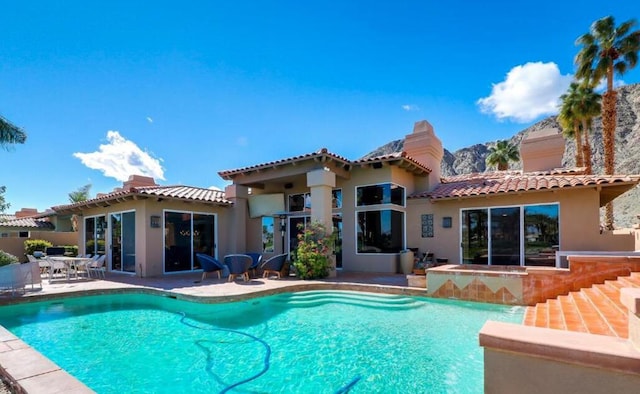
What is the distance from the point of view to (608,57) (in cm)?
2011

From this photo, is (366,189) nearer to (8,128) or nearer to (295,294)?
(295,294)

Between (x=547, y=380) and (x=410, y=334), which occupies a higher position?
(x=547, y=380)

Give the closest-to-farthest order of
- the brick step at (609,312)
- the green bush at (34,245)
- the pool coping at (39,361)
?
1. the pool coping at (39,361)
2. the brick step at (609,312)
3. the green bush at (34,245)

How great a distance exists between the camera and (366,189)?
14672 mm

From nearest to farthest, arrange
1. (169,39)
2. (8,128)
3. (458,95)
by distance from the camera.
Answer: (169,39), (8,128), (458,95)

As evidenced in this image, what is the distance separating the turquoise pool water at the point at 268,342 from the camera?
4.96m

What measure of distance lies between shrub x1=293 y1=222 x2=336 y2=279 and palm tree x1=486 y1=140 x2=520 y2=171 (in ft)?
112

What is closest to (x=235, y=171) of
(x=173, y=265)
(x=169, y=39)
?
(x=173, y=265)

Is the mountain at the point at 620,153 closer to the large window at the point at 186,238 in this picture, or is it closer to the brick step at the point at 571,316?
the large window at the point at 186,238

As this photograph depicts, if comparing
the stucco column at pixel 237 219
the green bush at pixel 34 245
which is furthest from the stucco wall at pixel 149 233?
the green bush at pixel 34 245

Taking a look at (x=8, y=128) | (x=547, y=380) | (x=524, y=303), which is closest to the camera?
(x=547, y=380)

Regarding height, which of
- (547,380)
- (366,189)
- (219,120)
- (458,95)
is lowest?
(547,380)

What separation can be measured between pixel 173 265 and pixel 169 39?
9.63 m

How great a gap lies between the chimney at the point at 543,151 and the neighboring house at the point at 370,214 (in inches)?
3.6
